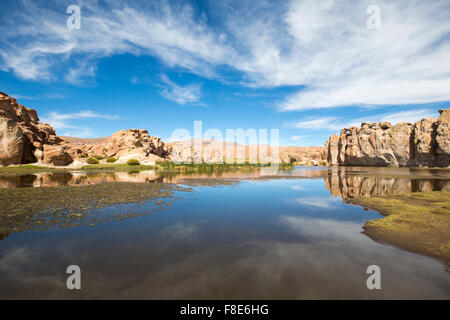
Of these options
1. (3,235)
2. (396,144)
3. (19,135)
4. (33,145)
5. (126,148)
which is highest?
(396,144)

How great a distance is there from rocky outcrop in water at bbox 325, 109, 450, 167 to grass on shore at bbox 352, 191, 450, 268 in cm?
5986

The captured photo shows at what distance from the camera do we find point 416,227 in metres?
7.06

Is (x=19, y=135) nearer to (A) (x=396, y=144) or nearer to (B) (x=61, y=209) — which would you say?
(B) (x=61, y=209)

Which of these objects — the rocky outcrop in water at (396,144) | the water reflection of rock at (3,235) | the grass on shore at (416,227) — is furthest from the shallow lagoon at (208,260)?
the rocky outcrop in water at (396,144)

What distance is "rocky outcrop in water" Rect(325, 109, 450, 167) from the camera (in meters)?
51.9

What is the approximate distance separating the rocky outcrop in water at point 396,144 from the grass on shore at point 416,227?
59863 mm

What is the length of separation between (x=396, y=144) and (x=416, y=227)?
7450 cm

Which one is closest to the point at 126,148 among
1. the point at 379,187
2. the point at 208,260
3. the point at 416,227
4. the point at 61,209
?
the point at 61,209

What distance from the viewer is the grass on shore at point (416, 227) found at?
5530 millimetres

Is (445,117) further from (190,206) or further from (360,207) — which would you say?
(190,206)

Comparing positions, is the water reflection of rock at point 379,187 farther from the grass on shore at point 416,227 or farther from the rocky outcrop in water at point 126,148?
the rocky outcrop in water at point 126,148

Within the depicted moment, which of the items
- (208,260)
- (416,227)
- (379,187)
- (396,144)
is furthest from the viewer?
(396,144)

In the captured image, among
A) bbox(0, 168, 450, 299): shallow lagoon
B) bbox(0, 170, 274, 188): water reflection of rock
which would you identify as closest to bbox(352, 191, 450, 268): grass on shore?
bbox(0, 168, 450, 299): shallow lagoon

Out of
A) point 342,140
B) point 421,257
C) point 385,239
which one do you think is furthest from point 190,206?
point 342,140
